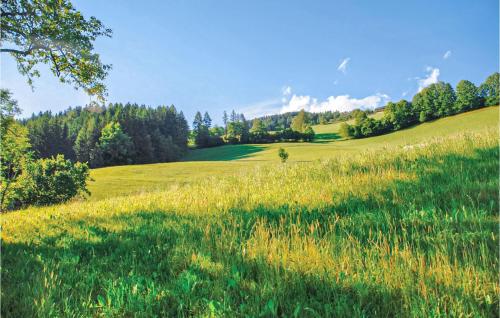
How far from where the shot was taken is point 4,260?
3279 millimetres

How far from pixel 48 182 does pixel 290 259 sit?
2207 cm

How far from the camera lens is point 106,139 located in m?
82.2

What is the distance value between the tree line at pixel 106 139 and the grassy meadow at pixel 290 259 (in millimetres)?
88441

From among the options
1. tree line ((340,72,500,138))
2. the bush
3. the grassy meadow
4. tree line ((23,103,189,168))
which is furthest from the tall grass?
tree line ((340,72,500,138))

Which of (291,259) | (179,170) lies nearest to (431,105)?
(179,170)

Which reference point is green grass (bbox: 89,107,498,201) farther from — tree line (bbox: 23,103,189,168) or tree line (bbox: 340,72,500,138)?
tree line (bbox: 23,103,189,168)

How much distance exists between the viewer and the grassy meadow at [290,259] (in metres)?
1.84

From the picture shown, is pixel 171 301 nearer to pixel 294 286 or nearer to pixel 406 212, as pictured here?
pixel 294 286

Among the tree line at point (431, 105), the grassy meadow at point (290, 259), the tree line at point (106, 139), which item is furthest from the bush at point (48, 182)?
the tree line at point (431, 105)

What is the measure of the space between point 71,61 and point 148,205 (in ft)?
28.0

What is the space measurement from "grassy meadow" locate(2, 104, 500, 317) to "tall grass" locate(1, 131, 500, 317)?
0.01 metres

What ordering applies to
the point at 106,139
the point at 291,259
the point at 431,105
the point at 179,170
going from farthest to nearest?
the point at 431,105 < the point at 106,139 < the point at 179,170 < the point at 291,259

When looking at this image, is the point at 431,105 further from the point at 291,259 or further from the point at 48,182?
the point at 291,259

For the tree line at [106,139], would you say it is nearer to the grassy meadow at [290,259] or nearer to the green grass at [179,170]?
the green grass at [179,170]
